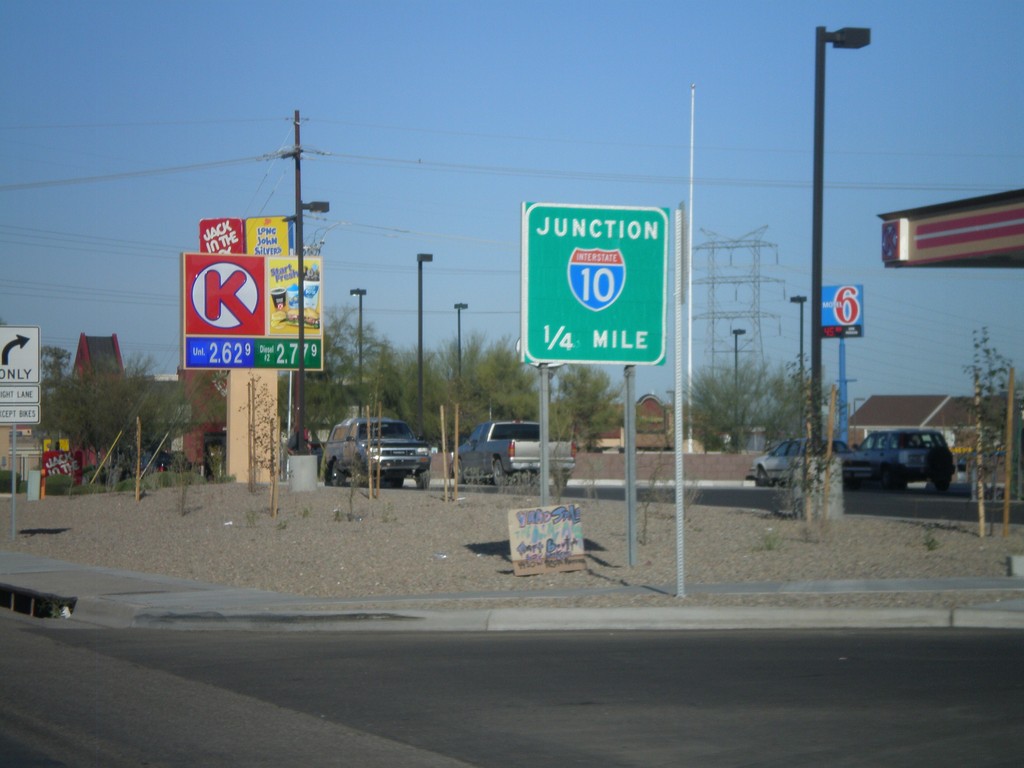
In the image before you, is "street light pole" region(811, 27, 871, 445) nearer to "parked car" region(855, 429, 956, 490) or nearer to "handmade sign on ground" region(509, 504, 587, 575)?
"handmade sign on ground" region(509, 504, 587, 575)

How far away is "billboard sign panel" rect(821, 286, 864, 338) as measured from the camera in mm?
60062

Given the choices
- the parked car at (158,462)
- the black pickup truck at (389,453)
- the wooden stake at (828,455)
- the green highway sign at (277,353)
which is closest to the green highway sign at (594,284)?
the wooden stake at (828,455)

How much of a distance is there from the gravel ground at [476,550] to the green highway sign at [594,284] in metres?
2.84

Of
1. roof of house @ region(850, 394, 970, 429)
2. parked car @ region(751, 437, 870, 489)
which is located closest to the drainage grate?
parked car @ region(751, 437, 870, 489)

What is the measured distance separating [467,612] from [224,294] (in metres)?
26.4

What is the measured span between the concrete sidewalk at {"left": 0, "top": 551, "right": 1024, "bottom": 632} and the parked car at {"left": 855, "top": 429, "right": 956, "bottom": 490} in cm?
2333

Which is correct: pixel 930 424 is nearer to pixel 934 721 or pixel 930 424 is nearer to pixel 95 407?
pixel 95 407

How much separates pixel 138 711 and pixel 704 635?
17.9 ft

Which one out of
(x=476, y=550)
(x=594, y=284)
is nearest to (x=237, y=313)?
(x=476, y=550)

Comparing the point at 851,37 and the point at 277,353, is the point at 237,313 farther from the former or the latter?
the point at 851,37

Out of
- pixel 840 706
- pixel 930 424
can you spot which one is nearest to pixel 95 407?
pixel 840 706

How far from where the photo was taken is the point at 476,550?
17578 millimetres

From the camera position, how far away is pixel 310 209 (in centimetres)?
3359

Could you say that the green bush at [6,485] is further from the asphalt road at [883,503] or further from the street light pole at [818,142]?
the street light pole at [818,142]
